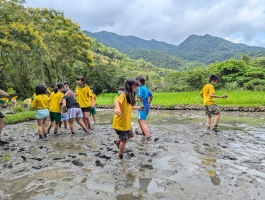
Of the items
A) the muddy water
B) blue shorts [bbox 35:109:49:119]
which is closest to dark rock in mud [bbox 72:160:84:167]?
the muddy water

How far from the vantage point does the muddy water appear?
4.06m

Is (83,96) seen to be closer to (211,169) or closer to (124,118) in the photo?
(124,118)

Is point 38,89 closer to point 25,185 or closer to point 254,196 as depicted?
point 25,185

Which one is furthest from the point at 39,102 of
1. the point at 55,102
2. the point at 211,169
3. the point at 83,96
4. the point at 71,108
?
the point at 211,169

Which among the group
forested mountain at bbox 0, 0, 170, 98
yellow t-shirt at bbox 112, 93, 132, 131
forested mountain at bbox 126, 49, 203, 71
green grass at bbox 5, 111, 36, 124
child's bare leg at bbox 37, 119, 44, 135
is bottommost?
green grass at bbox 5, 111, 36, 124

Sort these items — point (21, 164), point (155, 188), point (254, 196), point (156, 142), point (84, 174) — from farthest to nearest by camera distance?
point (156, 142) → point (21, 164) → point (84, 174) → point (155, 188) → point (254, 196)

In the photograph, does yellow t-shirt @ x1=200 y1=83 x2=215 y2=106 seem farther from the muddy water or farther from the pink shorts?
the pink shorts

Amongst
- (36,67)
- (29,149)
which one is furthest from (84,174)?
(36,67)

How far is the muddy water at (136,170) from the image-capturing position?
13.3 feet

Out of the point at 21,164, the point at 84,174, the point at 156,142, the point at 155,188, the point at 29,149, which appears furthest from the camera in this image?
the point at 156,142

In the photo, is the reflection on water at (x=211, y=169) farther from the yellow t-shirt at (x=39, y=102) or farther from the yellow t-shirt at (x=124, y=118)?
the yellow t-shirt at (x=39, y=102)

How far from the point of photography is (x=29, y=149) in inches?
278

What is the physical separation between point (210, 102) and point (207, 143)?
2.61 m

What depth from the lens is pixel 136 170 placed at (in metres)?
5.10
